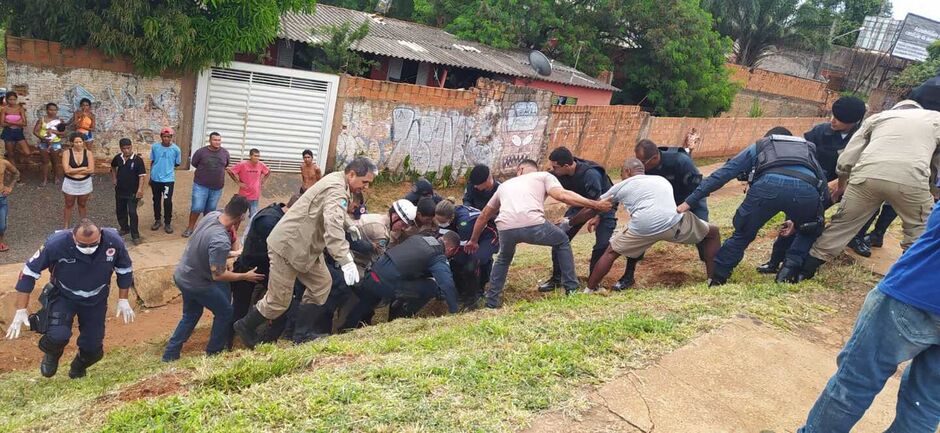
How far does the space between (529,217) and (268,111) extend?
7241 millimetres

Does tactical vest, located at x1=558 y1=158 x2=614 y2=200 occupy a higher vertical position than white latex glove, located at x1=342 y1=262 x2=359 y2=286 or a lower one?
higher

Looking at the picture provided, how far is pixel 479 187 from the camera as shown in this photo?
7.14 meters

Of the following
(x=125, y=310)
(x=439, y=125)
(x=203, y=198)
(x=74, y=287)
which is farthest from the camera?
(x=439, y=125)

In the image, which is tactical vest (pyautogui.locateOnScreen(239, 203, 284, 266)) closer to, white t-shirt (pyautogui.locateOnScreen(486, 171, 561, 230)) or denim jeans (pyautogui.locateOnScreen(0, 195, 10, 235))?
white t-shirt (pyautogui.locateOnScreen(486, 171, 561, 230))

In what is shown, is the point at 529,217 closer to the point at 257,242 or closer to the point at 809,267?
the point at 257,242

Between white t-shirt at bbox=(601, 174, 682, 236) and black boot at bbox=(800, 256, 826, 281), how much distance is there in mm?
1282

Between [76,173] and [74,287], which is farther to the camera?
[76,173]

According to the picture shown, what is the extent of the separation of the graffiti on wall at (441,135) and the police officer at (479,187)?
541 cm

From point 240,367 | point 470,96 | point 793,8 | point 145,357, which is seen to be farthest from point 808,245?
point 793,8

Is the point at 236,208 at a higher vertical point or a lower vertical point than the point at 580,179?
lower

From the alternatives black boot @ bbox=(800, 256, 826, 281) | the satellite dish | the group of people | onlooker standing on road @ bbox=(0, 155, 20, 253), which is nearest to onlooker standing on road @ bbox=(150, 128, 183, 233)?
onlooker standing on road @ bbox=(0, 155, 20, 253)

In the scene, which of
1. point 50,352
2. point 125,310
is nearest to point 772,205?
point 125,310

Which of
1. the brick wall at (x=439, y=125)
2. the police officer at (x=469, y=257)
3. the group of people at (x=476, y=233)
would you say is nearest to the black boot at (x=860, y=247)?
the group of people at (x=476, y=233)

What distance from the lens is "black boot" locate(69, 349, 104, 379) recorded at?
532 cm
